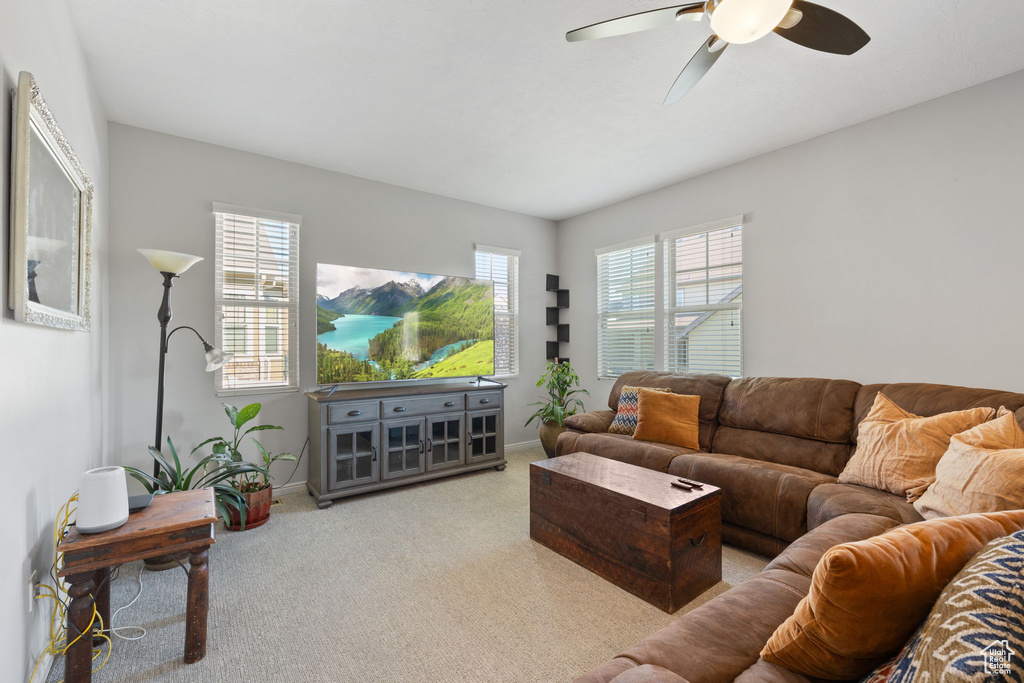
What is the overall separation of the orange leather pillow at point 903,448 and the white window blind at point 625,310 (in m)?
2.15

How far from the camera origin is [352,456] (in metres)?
3.43

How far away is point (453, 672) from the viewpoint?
1661 millimetres

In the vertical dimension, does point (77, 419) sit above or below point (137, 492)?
above

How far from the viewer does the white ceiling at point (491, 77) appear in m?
2.05

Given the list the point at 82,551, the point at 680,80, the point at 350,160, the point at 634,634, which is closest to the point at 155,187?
the point at 350,160

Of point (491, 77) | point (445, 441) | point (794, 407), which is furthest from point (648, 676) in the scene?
point (445, 441)

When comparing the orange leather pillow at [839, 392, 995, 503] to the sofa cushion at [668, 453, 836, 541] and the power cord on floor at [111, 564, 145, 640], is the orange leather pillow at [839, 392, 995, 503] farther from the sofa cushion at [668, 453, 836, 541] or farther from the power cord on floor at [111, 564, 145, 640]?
the power cord on floor at [111, 564, 145, 640]

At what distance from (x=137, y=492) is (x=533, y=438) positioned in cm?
361

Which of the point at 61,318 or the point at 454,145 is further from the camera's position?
the point at 454,145

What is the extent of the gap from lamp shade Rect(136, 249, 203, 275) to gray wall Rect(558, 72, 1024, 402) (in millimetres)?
3987

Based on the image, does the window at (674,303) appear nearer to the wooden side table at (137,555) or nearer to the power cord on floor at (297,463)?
the power cord on floor at (297,463)

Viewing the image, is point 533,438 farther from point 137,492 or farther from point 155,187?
point 155,187

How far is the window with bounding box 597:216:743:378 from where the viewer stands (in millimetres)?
3859

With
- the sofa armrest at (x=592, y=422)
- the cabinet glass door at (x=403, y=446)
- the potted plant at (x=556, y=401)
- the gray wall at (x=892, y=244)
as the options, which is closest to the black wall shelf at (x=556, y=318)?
the potted plant at (x=556, y=401)
